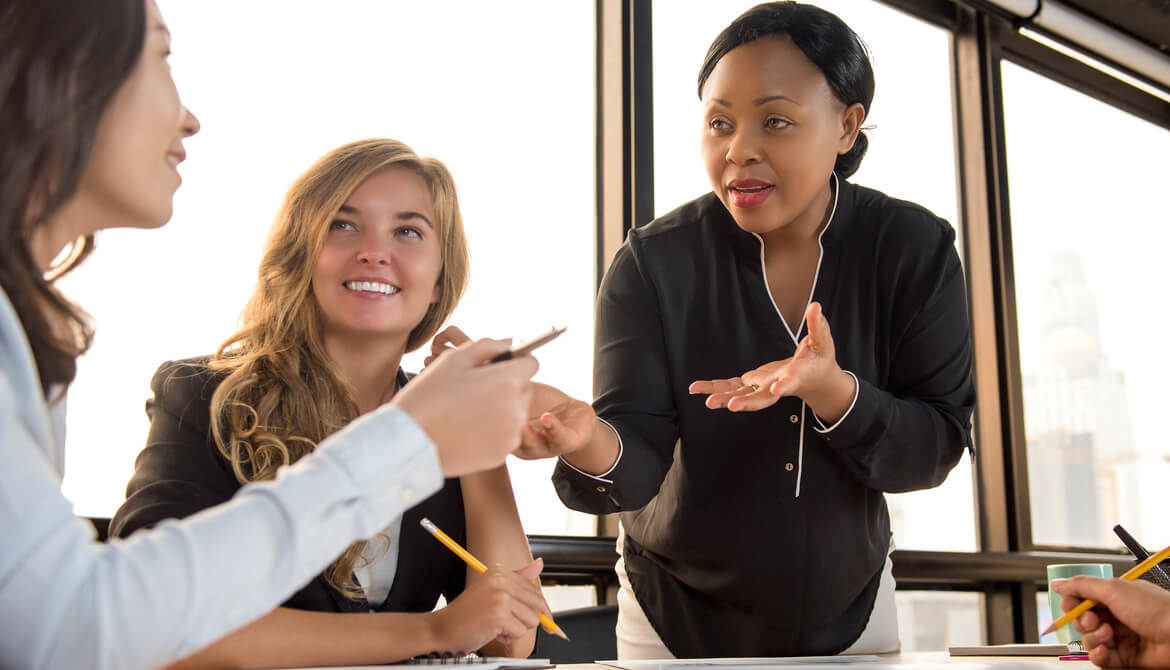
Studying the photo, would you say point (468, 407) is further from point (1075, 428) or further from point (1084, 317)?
point (1084, 317)

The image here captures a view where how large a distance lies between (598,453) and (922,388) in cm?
62

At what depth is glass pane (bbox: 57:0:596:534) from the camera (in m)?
2.02

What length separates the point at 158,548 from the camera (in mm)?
658

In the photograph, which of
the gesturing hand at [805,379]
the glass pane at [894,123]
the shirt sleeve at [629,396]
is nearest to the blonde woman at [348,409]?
the shirt sleeve at [629,396]

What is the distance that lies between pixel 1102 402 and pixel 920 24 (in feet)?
5.88

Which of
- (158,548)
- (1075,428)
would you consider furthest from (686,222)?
(1075,428)

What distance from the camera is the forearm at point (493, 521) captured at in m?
1.60

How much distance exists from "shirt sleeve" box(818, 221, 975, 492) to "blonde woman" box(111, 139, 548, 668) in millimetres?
589

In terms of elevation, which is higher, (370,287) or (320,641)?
(370,287)

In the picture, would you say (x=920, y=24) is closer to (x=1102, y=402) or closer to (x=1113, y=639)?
(x=1102, y=402)

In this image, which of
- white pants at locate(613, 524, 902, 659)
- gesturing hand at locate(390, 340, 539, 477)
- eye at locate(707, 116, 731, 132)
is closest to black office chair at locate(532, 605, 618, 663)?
white pants at locate(613, 524, 902, 659)

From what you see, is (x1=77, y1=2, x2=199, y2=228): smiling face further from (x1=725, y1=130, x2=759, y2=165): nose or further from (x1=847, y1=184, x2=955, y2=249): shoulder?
(x1=847, y1=184, x2=955, y2=249): shoulder

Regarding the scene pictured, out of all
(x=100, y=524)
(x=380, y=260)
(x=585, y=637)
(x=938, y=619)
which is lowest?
(x=938, y=619)

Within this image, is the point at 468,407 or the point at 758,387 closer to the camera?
the point at 468,407
